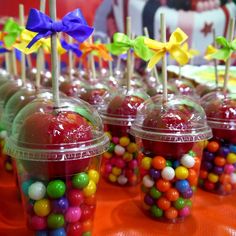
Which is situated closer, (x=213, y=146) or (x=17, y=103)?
(x=213, y=146)

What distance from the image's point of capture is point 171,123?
115 centimetres

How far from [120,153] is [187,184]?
34 cm

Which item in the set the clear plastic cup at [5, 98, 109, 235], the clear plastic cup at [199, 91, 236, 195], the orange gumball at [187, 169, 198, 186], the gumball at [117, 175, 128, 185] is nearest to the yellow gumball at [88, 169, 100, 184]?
the clear plastic cup at [5, 98, 109, 235]

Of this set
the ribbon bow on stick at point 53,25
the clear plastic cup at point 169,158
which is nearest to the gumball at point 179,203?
the clear plastic cup at point 169,158

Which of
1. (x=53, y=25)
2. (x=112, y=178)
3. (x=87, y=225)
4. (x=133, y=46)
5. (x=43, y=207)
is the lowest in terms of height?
(x=112, y=178)

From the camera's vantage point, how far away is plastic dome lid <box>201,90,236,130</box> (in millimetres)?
1326

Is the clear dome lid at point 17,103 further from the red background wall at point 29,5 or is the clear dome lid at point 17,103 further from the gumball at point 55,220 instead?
the red background wall at point 29,5

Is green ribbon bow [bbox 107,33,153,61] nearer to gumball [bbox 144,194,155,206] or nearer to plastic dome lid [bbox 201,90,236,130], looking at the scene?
plastic dome lid [bbox 201,90,236,130]

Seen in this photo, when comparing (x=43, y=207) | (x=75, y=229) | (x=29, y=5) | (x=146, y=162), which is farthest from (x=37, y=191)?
(x=29, y=5)

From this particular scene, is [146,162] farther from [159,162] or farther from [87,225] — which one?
[87,225]

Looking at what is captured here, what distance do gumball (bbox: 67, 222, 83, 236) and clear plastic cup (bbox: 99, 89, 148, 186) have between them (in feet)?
1.50

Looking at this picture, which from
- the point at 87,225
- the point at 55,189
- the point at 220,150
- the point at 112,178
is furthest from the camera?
the point at 112,178

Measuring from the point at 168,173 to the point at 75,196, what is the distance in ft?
1.08

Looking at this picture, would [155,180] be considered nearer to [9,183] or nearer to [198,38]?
[9,183]
